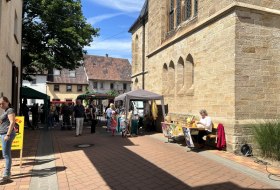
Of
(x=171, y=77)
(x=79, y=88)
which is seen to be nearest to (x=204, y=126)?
Result: (x=171, y=77)

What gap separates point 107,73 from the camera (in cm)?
5806

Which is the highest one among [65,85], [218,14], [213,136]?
[65,85]

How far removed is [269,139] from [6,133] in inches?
282

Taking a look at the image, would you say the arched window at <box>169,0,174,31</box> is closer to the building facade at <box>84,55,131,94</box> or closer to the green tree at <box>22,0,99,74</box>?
the green tree at <box>22,0,99,74</box>

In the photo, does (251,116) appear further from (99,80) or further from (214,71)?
(99,80)

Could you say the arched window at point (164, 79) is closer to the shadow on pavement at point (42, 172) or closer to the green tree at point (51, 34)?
the green tree at point (51, 34)

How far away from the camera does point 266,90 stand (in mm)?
10719

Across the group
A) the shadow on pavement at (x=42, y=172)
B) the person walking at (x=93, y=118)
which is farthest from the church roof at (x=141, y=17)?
the shadow on pavement at (x=42, y=172)

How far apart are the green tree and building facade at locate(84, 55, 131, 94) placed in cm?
3207

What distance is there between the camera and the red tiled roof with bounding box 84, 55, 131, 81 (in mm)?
56594

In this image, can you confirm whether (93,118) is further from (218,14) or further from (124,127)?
(218,14)

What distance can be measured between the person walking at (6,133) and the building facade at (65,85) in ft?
155

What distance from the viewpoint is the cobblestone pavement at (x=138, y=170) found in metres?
6.22

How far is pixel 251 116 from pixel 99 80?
4710cm
